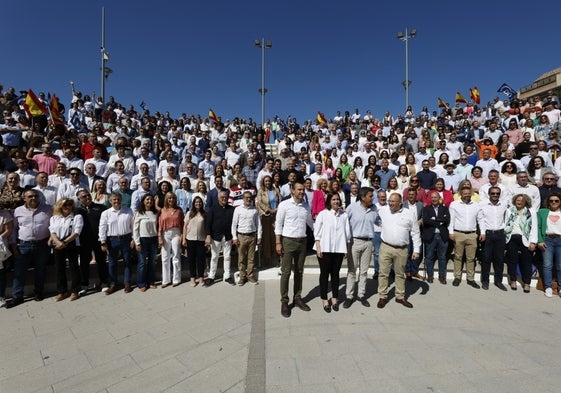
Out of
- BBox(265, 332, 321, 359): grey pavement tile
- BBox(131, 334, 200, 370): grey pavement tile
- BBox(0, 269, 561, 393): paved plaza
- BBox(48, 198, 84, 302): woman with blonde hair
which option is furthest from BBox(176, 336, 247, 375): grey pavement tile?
BBox(48, 198, 84, 302): woman with blonde hair

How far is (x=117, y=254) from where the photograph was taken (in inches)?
238

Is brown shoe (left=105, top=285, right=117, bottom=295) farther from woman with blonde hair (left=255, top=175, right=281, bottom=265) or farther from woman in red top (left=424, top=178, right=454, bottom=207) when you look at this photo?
woman in red top (left=424, top=178, right=454, bottom=207)

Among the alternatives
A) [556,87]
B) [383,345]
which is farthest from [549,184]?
[556,87]

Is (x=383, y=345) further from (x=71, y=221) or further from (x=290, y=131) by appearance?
(x=290, y=131)

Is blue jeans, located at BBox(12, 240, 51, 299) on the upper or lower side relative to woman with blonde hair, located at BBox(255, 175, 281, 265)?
lower

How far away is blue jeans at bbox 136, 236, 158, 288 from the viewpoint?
605 cm

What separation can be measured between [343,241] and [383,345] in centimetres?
165

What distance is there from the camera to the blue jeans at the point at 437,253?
21.0 feet

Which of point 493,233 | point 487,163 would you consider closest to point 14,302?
point 493,233

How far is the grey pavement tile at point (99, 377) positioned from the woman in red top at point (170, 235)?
271cm

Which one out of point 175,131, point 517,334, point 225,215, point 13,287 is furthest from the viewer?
point 175,131

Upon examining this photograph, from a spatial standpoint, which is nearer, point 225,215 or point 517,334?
point 517,334

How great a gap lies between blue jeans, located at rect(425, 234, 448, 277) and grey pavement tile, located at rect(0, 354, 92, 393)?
20.8ft

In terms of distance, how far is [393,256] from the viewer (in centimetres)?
529
